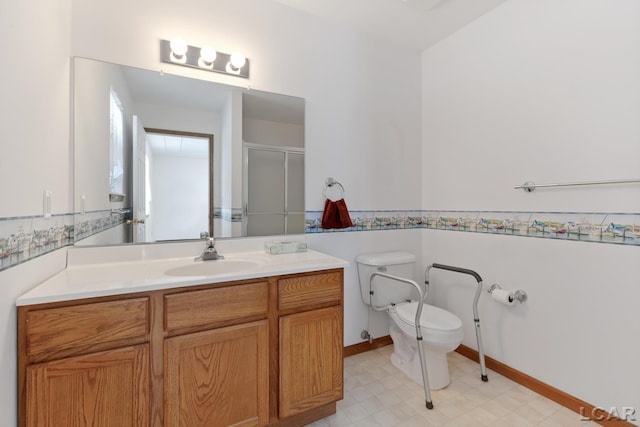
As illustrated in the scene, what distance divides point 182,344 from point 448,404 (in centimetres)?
148

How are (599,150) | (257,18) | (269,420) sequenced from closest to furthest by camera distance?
(269,420), (599,150), (257,18)

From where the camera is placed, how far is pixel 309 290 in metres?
1.42

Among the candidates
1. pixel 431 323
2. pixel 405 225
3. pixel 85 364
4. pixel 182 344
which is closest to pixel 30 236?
pixel 85 364

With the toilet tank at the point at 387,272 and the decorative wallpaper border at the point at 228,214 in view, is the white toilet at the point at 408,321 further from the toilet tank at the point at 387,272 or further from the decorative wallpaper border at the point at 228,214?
the decorative wallpaper border at the point at 228,214

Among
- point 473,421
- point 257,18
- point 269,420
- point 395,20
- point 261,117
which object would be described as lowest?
point 473,421

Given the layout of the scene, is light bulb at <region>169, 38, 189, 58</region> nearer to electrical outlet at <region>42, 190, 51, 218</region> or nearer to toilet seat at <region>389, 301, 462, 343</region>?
electrical outlet at <region>42, 190, 51, 218</region>

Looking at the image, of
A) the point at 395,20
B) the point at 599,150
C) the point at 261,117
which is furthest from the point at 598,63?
the point at 261,117

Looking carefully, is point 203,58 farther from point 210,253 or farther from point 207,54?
point 210,253

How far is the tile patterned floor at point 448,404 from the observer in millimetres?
1498

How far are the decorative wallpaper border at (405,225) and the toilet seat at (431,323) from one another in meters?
0.64

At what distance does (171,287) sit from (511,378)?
2.10 meters

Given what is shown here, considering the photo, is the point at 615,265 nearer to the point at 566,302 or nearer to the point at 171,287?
the point at 566,302

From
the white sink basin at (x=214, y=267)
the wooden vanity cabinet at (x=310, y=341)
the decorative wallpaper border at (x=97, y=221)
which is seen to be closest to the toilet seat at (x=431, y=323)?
the wooden vanity cabinet at (x=310, y=341)

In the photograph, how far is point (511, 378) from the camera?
1851 mm
